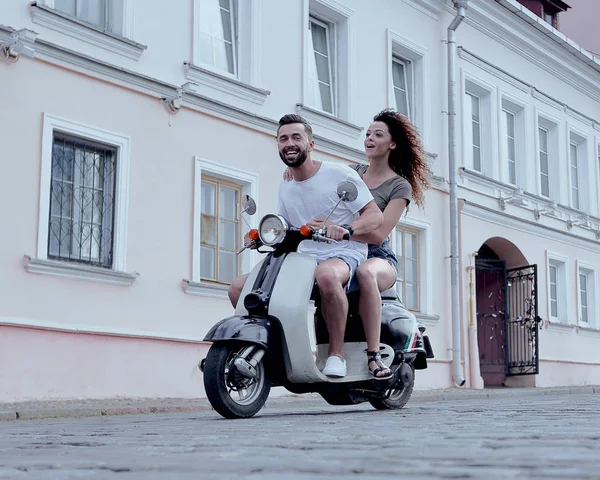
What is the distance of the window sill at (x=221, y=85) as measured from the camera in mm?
12703

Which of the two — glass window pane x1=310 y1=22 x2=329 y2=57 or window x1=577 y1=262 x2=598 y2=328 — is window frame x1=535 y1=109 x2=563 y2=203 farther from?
glass window pane x1=310 y1=22 x2=329 y2=57

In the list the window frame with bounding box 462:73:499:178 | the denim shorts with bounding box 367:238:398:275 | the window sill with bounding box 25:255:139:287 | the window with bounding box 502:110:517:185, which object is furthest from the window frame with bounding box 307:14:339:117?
the denim shorts with bounding box 367:238:398:275

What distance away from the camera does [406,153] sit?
7711 mm

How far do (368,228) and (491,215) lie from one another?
12837 millimetres

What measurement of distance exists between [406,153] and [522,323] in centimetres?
1252

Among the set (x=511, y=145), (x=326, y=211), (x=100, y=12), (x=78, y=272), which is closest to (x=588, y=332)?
(x=511, y=145)

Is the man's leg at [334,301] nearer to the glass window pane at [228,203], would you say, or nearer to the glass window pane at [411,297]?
the glass window pane at [228,203]

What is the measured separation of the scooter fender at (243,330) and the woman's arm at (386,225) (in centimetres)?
91

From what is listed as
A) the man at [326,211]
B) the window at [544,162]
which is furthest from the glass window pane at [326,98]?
the man at [326,211]

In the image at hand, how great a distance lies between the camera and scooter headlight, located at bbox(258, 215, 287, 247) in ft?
21.0

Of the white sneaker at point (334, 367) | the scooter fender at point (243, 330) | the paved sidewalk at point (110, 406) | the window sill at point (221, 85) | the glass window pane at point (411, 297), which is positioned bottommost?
the paved sidewalk at point (110, 406)

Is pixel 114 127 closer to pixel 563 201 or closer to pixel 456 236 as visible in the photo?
pixel 456 236

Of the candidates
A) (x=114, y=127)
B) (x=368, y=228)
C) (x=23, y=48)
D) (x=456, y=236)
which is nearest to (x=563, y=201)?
(x=456, y=236)

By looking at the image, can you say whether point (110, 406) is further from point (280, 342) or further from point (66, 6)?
point (66, 6)
